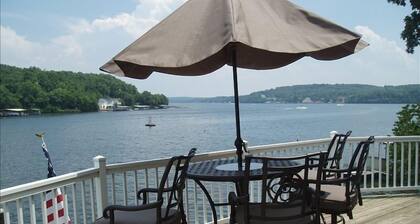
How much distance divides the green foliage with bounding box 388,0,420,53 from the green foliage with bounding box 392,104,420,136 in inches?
49.7

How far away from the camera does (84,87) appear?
69688 mm

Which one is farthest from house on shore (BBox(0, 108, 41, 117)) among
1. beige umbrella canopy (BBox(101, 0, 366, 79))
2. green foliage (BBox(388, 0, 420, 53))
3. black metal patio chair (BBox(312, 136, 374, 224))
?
black metal patio chair (BBox(312, 136, 374, 224))

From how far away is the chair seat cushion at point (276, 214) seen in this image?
283cm

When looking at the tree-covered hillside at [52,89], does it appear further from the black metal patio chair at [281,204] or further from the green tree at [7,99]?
→ the black metal patio chair at [281,204]

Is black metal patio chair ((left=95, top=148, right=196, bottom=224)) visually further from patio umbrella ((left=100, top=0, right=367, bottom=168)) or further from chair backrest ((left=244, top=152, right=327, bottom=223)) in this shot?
patio umbrella ((left=100, top=0, right=367, bottom=168))

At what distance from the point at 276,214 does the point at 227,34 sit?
A: 1341 mm

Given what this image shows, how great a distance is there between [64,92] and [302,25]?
67578 millimetres

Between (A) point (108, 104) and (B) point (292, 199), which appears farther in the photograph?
(A) point (108, 104)

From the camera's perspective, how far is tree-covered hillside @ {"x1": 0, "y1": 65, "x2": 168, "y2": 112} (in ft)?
206

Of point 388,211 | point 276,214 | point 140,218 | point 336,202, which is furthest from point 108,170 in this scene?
point 388,211

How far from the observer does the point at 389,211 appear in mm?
5023

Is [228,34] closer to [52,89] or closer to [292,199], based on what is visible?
[292,199]

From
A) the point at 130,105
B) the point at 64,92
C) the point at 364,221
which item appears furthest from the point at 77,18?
the point at 130,105

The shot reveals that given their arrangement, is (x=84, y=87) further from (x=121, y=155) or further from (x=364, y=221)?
(x=364, y=221)
